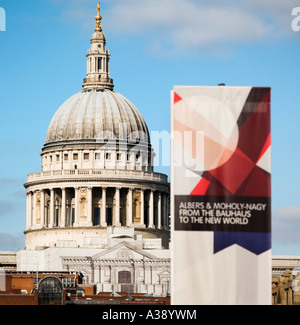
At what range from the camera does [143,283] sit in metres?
152

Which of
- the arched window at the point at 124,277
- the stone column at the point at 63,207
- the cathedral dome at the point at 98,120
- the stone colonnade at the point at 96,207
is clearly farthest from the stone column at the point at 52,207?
the arched window at the point at 124,277

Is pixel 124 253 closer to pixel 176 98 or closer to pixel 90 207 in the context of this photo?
pixel 90 207

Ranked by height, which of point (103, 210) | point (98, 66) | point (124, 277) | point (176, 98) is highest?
point (98, 66)

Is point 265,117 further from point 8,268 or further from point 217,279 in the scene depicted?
point 8,268

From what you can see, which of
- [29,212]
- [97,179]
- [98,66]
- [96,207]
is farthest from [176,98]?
[98,66]

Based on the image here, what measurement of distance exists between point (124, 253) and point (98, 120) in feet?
93.6

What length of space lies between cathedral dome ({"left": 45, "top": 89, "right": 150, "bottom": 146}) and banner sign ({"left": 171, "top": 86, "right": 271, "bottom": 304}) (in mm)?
148692

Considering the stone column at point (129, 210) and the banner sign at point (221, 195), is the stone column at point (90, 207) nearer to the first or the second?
the stone column at point (129, 210)

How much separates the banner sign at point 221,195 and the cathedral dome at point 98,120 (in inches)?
5854

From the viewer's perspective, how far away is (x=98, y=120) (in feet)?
577

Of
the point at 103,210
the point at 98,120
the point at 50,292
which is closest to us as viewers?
the point at 50,292

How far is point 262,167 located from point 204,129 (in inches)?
61.8

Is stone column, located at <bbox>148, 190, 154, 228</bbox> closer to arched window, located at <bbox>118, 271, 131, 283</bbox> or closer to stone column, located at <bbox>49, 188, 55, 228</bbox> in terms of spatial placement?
stone column, located at <bbox>49, 188, 55, 228</bbox>

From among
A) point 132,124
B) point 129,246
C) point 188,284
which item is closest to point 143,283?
point 129,246
